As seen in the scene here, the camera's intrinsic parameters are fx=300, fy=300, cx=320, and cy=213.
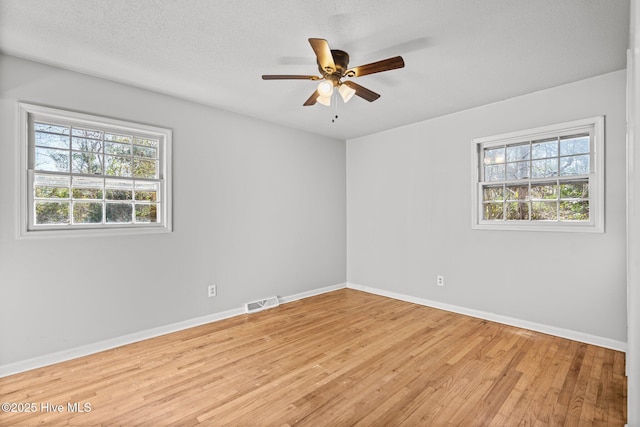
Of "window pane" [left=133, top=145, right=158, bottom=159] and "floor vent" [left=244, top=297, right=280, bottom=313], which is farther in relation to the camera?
"floor vent" [left=244, top=297, right=280, bottom=313]

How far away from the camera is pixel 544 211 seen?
334 centimetres

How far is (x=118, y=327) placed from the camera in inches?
117

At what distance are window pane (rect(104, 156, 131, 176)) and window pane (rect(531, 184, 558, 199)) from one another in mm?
4468

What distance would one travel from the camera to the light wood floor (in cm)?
193

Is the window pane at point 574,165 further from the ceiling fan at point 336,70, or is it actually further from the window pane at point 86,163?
the window pane at point 86,163

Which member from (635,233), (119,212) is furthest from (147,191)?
(635,233)

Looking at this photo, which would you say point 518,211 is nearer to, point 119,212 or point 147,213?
point 147,213

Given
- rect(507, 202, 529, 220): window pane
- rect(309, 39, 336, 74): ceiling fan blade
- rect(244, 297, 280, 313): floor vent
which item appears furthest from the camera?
rect(244, 297, 280, 313): floor vent

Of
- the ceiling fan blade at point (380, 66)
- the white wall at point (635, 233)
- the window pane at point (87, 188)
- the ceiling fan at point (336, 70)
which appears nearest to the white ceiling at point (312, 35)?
the ceiling fan at point (336, 70)

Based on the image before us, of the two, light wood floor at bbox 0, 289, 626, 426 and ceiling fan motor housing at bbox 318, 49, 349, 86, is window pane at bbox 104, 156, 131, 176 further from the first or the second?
ceiling fan motor housing at bbox 318, 49, 349, 86

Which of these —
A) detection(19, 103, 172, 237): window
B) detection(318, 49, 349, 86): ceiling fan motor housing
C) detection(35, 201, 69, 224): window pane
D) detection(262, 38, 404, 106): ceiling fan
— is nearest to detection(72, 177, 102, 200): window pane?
detection(19, 103, 172, 237): window

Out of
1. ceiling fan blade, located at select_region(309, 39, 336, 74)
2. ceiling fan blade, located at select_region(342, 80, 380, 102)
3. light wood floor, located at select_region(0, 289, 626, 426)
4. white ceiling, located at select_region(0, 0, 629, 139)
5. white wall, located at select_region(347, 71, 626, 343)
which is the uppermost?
white ceiling, located at select_region(0, 0, 629, 139)

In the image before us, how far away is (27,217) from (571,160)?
206 inches

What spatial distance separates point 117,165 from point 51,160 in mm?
510
